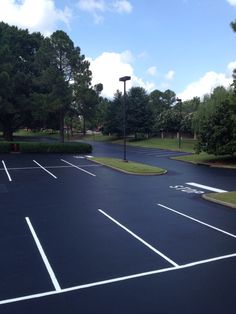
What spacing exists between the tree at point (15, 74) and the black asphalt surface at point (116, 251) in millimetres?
29897

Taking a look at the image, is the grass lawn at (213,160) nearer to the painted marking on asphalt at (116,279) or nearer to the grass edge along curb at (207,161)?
the grass edge along curb at (207,161)

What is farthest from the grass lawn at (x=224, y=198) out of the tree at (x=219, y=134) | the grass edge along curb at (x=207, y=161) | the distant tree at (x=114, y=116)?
the distant tree at (x=114, y=116)

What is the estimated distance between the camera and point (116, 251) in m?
9.59

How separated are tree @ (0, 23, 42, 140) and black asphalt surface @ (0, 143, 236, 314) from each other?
29.9 metres

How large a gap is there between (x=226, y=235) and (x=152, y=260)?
10.5 feet

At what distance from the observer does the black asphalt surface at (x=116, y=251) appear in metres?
6.83

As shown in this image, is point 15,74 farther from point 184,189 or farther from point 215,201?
point 215,201

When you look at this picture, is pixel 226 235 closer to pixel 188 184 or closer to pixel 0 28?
pixel 188 184

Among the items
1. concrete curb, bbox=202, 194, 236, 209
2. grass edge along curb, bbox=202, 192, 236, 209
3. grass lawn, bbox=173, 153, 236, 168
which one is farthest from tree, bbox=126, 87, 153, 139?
concrete curb, bbox=202, 194, 236, 209

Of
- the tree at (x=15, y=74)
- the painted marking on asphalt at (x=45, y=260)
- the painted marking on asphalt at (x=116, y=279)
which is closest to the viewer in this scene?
the painted marking on asphalt at (x=116, y=279)

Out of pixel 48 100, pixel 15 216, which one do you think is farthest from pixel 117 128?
pixel 15 216

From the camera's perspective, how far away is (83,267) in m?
8.48

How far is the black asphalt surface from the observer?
683 centimetres

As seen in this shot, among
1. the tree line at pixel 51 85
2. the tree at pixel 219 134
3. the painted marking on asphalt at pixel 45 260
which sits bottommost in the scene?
the painted marking on asphalt at pixel 45 260
